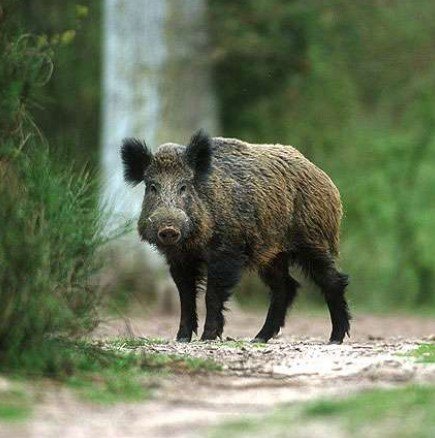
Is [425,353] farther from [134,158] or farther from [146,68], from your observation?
[146,68]

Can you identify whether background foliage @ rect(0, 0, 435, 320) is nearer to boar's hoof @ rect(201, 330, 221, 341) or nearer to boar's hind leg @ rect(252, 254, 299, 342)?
boar's hind leg @ rect(252, 254, 299, 342)

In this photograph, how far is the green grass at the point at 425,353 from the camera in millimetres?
10000

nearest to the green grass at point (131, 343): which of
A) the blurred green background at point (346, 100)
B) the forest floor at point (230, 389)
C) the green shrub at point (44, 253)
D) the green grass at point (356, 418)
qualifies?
the forest floor at point (230, 389)

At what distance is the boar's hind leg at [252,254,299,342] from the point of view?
13484 millimetres

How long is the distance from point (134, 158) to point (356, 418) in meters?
5.97

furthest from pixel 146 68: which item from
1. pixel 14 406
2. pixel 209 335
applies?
pixel 14 406

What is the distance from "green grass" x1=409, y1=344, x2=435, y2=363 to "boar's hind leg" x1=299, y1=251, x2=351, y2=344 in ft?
5.37

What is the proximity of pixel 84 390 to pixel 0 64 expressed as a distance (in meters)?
2.86

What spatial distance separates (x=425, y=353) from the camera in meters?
10.6

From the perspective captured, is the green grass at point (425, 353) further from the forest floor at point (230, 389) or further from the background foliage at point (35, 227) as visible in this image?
the background foliage at point (35, 227)

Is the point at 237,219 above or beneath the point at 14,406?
above

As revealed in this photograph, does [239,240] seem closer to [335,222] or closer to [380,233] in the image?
[335,222]

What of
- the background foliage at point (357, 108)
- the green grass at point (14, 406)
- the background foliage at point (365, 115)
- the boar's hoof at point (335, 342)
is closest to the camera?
the green grass at point (14, 406)

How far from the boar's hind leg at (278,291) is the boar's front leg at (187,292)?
941mm
